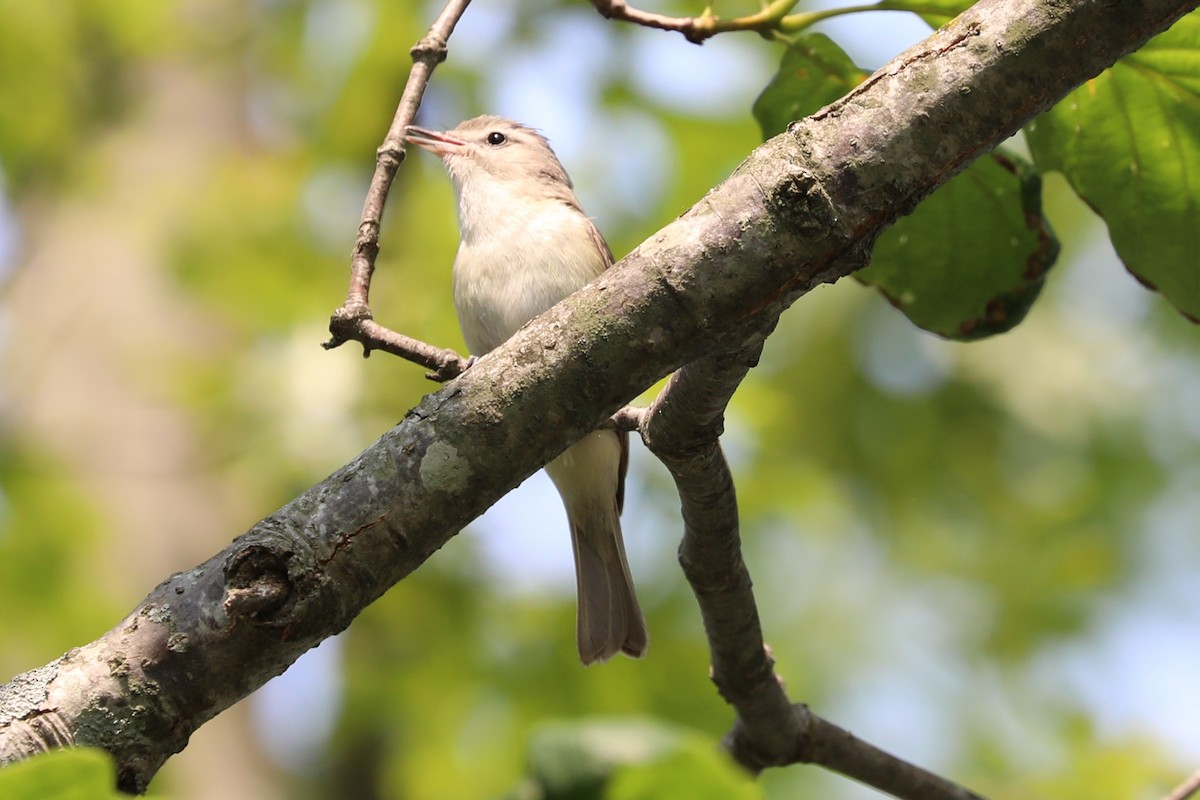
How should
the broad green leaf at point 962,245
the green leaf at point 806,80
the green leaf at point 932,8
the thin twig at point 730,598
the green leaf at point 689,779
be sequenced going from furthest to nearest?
the broad green leaf at point 962,245 < the green leaf at point 806,80 < the green leaf at point 932,8 < the thin twig at point 730,598 < the green leaf at point 689,779

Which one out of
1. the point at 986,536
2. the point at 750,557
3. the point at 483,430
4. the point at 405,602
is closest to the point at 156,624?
the point at 483,430

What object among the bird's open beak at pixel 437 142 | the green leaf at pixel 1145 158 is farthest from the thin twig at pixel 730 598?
the bird's open beak at pixel 437 142

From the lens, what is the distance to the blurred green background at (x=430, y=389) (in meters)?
5.30

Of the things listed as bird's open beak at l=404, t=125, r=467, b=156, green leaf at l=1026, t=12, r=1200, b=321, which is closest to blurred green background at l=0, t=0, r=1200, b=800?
bird's open beak at l=404, t=125, r=467, b=156

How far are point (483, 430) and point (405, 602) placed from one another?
4.18 metres

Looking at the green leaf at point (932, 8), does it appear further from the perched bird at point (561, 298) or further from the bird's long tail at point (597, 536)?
the bird's long tail at point (597, 536)

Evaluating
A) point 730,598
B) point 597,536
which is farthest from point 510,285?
point 730,598

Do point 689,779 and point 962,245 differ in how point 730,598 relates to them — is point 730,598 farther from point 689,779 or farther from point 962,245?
point 962,245

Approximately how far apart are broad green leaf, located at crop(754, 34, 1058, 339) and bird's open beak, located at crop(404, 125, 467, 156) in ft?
7.38

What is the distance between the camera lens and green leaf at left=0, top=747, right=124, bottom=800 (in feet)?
3.31

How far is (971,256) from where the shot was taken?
2865 millimetres

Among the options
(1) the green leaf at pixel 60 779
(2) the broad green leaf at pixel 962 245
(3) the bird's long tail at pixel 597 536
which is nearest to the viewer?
(1) the green leaf at pixel 60 779

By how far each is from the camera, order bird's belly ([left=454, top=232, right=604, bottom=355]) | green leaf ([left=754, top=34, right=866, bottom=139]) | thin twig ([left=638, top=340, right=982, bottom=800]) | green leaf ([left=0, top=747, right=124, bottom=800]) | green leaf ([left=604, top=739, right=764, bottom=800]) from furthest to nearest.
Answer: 1. bird's belly ([left=454, top=232, right=604, bottom=355])
2. green leaf ([left=754, top=34, right=866, bottom=139])
3. thin twig ([left=638, top=340, right=982, bottom=800])
4. green leaf ([left=604, top=739, right=764, bottom=800])
5. green leaf ([left=0, top=747, right=124, bottom=800])

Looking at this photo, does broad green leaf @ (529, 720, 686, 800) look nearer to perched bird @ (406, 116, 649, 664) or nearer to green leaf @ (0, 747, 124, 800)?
green leaf @ (0, 747, 124, 800)
